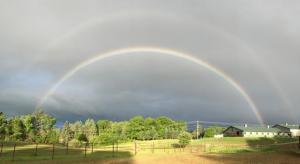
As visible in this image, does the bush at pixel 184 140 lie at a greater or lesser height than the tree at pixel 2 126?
lesser

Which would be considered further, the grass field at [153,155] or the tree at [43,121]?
the tree at [43,121]

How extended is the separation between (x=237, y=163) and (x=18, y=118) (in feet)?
443

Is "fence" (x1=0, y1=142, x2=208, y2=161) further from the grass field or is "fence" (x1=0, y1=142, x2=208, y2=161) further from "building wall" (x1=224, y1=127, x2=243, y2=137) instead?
"building wall" (x1=224, y1=127, x2=243, y2=137)

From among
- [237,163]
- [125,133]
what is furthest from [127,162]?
[125,133]

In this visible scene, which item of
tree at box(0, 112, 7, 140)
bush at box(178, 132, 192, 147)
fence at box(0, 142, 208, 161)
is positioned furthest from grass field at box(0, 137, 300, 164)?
tree at box(0, 112, 7, 140)

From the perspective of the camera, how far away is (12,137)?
140m

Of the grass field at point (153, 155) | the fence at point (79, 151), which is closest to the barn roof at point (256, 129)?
the grass field at point (153, 155)

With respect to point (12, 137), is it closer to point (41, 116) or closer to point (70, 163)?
point (41, 116)

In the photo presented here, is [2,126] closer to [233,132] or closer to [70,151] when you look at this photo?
[70,151]

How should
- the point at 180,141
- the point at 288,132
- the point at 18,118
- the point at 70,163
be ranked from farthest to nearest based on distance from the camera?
the point at 288,132
the point at 18,118
the point at 180,141
the point at 70,163

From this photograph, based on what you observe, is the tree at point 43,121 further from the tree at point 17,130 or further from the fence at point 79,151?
the fence at point 79,151

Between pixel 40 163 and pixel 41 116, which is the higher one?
pixel 41 116

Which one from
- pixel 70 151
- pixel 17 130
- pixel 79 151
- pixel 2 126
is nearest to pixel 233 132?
pixel 17 130

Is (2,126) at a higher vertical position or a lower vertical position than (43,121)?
lower
